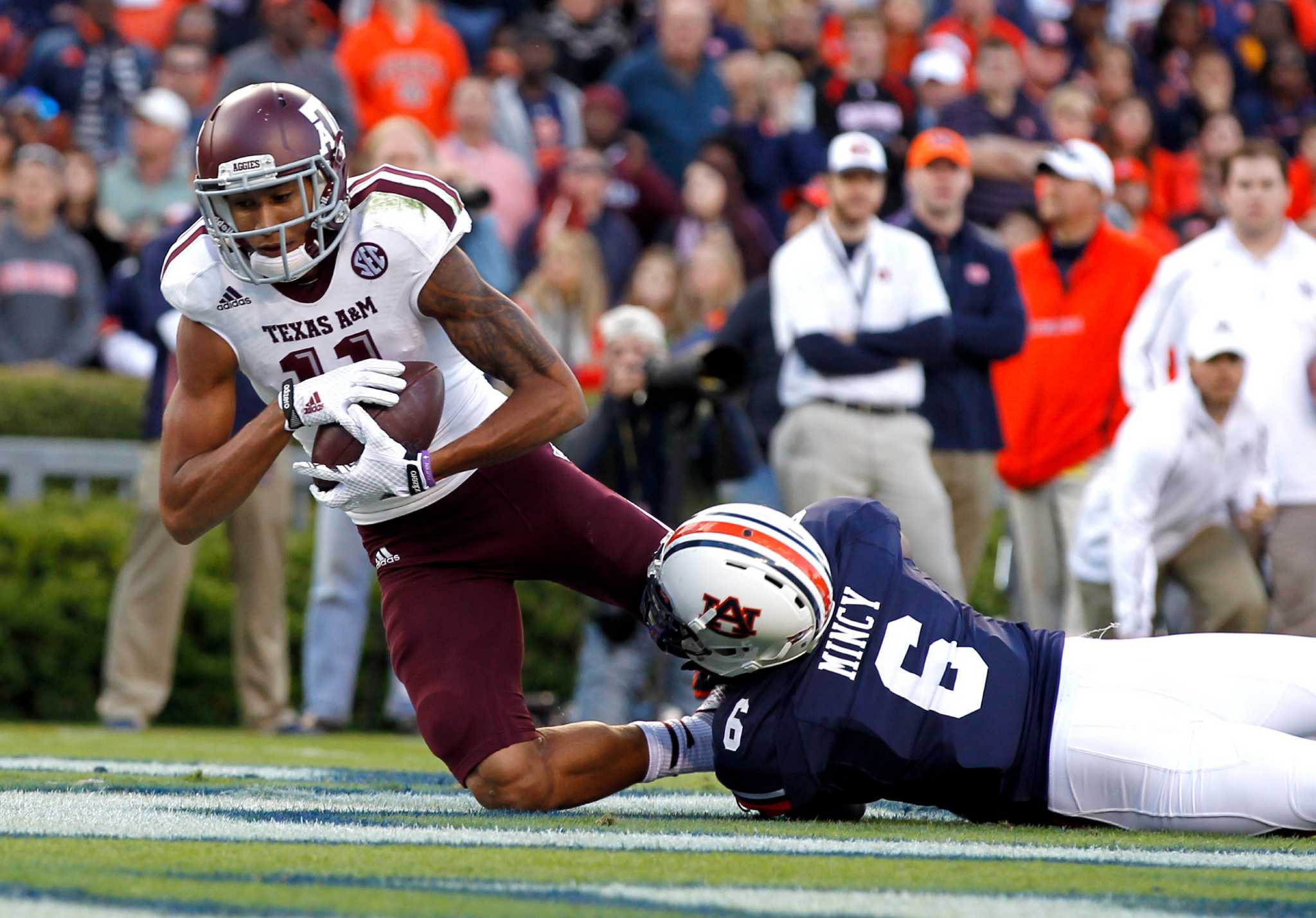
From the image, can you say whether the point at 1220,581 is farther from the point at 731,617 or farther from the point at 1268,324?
the point at 731,617

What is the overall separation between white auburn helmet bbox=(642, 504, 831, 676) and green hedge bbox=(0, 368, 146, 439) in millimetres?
5658

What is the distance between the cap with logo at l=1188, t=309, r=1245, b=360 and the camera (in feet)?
24.1

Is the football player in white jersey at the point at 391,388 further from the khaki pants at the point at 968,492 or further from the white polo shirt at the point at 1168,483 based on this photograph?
the khaki pants at the point at 968,492

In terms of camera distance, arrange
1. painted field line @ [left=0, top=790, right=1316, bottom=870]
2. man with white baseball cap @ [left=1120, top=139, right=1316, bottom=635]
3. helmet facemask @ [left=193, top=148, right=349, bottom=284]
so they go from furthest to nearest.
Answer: man with white baseball cap @ [left=1120, top=139, right=1316, bottom=635], helmet facemask @ [left=193, top=148, right=349, bottom=284], painted field line @ [left=0, top=790, right=1316, bottom=870]

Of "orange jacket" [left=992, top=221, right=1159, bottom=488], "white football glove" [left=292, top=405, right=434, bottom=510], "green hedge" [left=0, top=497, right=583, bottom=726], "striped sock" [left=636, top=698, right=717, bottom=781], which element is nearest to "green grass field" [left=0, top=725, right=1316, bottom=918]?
"striped sock" [left=636, top=698, right=717, bottom=781]

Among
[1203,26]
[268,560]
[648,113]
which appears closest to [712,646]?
[268,560]

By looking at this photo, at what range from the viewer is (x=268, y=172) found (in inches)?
169

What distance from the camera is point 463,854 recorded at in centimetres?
351

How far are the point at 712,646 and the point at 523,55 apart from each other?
9.06 meters

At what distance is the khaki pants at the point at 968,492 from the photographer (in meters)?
8.41

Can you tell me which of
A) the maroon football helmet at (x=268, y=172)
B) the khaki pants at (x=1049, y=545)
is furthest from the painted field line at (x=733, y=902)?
the khaki pants at (x=1049, y=545)

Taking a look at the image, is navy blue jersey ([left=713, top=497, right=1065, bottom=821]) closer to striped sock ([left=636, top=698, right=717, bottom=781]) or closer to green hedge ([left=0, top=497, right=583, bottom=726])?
striped sock ([left=636, top=698, right=717, bottom=781])

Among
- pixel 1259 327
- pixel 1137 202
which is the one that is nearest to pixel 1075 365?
pixel 1259 327

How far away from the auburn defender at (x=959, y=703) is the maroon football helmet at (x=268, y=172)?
110 cm
